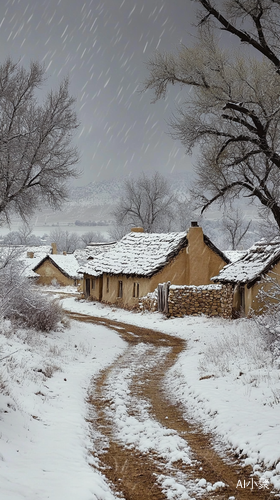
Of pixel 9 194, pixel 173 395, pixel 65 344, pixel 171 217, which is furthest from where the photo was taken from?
pixel 171 217

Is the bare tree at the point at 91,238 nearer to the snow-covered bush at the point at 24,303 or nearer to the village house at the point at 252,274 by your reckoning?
the village house at the point at 252,274

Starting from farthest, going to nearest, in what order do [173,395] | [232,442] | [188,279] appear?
1. [188,279]
2. [173,395]
3. [232,442]

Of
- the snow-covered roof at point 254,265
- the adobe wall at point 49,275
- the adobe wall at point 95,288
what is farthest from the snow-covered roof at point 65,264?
the snow-covered roof at point 254,265

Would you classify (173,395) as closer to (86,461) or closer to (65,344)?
(86,461)

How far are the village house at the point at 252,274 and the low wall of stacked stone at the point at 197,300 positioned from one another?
690mm

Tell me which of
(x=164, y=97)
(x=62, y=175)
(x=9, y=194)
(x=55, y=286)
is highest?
(x=164, y=97)

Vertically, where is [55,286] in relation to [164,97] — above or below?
below

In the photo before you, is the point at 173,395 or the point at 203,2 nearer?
the point at 173,395

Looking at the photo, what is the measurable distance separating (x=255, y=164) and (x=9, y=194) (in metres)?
10.6

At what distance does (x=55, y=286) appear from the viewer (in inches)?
2008

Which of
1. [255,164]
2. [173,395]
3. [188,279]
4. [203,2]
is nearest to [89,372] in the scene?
[173,395]

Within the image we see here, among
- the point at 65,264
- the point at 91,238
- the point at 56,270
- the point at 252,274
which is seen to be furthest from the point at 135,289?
the point at 91,238

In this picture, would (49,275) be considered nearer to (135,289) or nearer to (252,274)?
(135,289)

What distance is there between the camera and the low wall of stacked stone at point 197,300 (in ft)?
71.4
